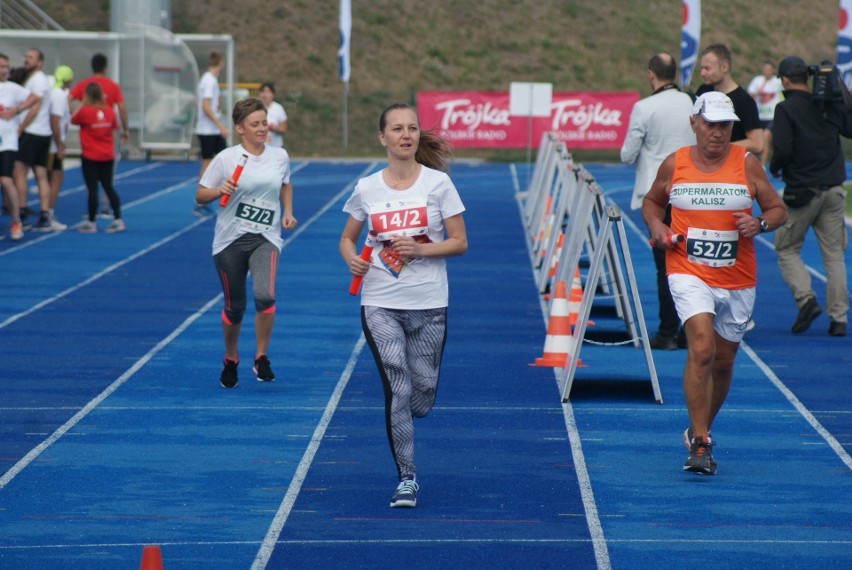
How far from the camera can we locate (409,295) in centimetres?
666

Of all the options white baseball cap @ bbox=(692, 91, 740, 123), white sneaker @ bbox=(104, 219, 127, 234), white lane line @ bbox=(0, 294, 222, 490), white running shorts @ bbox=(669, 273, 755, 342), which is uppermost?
white baseball cap @ bbox=(692, 91, 740, 123)

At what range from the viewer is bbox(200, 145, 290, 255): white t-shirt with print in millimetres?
9297

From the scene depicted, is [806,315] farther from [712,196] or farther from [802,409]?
[712,196]

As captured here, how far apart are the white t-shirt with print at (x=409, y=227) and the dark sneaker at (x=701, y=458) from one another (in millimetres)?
1519

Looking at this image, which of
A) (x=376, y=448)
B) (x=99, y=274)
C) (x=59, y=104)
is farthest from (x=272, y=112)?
(x=376, y=448)

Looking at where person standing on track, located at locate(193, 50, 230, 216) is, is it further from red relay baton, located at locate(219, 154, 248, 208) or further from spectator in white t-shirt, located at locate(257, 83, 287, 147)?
red relay baton, located at locate(219, 154, 248, 208)

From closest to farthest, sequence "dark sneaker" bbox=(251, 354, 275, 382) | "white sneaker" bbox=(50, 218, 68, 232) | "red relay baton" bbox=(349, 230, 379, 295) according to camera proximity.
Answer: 1. "red relay baton" bbox=(349, 230, 379, 295)
2. "dark sneaker" bbox=(251, 354, 275, 382)
3. "white sneaker" bbox=(50, 218, 68, 232)

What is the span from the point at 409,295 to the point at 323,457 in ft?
4.37

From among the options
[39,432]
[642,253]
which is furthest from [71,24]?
[39,432]

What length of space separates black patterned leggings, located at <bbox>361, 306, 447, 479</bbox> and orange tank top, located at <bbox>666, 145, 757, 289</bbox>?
140 cm

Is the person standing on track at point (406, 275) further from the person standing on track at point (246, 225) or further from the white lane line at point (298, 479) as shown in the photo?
the person standing on track at point (246, 225)

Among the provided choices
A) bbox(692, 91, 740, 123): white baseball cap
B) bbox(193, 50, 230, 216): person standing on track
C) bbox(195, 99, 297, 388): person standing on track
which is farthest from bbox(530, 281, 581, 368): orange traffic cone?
bbox(193, 50, 230, 216): person standing on track

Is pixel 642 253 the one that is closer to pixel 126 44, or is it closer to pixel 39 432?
pixel 39 432

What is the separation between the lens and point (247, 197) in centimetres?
930
